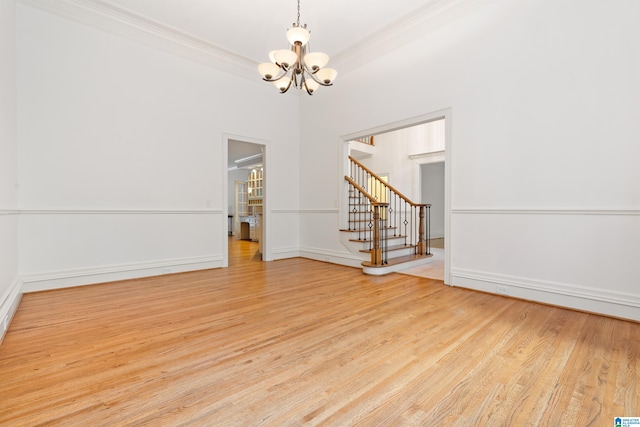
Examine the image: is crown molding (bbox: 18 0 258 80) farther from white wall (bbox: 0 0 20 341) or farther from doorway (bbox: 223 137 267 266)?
doorway (bbox: 223 137 267 266)

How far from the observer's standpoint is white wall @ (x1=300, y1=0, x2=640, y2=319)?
2746mm

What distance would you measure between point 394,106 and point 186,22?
3.44 meters

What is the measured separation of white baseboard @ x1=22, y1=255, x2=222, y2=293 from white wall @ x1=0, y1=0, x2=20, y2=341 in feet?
1.28

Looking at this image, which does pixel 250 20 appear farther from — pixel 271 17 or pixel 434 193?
pixel 434 193

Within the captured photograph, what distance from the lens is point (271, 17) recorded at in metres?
4.20

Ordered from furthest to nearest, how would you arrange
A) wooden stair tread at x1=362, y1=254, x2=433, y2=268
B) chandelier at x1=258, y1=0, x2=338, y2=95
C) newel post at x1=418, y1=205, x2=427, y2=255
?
newel post at x1=418, y1=205, x2=427, y2=255
wooden stair tread at x1=362, y1=254, x2=433, y2=268
chandelier at x1=258, y1=0, x2=338, y2=95

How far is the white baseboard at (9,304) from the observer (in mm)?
2346

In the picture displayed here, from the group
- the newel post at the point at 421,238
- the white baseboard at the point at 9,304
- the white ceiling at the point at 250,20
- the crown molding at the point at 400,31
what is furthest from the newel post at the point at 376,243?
the white baseboard at the point at 9,304

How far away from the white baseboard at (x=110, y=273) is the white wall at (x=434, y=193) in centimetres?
727

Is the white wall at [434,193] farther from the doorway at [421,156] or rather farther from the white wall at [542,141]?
the white wall at [542,141]

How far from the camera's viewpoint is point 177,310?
9.76ft

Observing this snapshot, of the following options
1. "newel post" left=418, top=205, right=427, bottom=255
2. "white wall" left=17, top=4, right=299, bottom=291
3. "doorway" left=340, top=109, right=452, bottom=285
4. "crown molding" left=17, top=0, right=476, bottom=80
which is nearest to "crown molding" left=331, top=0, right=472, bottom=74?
"crown molding" left=17, top=0, right=476, bottom=80

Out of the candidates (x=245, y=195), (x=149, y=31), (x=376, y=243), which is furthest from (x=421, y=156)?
(x=245, y=195)

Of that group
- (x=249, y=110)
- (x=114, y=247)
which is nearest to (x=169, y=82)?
(x=249, y=110)
